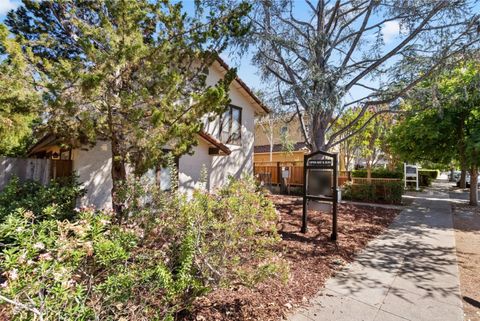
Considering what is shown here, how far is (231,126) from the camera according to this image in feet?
46.8

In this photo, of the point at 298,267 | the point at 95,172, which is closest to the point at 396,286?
the point at 298,267

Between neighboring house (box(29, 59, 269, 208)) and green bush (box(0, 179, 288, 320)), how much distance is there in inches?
182

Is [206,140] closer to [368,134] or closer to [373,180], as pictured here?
[373,180]

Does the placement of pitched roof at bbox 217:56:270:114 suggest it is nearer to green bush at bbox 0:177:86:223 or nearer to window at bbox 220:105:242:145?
window at bbox 220:105:242:145

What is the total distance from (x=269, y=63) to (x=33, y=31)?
8.03m

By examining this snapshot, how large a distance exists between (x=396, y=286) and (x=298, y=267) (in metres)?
1.71

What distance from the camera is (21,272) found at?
2.16 m

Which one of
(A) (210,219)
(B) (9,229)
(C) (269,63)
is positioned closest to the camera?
(B) (9,229)

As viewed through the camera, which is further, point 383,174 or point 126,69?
point 383,174

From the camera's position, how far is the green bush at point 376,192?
14008 mm

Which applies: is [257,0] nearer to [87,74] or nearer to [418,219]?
[87,74]

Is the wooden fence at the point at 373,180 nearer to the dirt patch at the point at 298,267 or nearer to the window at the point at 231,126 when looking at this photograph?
the dirt patch at the point at 298,267

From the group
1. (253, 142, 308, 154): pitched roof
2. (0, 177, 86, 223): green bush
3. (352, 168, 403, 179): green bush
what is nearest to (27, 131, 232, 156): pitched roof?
(0, 177, 86, 223): green bush

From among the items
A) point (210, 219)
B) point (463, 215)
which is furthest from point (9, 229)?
point (463, 215)
